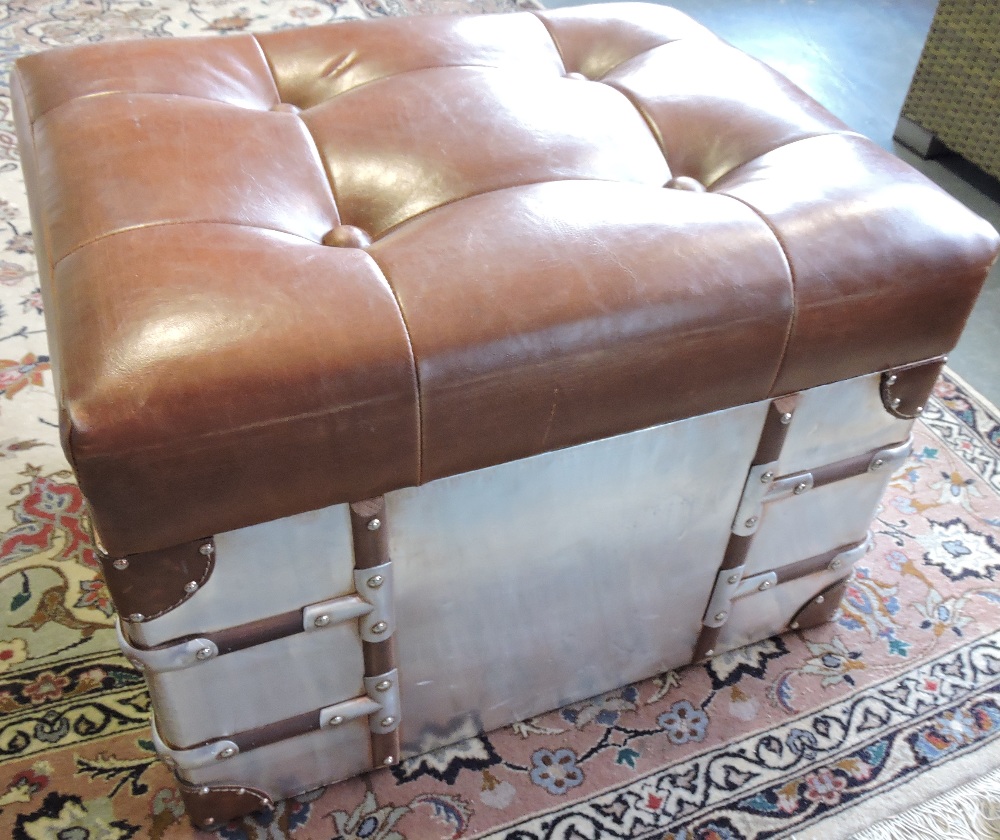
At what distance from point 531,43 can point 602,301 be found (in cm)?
49

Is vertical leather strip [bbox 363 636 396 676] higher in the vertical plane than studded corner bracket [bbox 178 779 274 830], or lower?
higher

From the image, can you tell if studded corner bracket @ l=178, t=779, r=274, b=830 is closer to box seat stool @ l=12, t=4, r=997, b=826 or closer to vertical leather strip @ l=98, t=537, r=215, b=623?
box seat stool @ l=12, t=4, r=997, b=826

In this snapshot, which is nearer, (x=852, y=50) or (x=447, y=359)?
(x=447, y=359)

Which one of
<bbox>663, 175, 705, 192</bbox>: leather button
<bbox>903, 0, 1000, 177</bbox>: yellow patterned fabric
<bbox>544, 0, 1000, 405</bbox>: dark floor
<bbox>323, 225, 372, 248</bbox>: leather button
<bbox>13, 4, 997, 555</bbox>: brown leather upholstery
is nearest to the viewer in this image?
<bbox>13, 4, 997, 555</bbox>: brown leather upholstery

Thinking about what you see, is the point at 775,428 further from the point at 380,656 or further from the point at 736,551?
the point at 380,656

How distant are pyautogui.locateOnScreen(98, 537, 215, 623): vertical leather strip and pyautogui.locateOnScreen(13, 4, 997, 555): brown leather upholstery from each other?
26mm

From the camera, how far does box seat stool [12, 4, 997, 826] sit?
64 cm

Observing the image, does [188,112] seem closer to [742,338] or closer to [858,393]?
[742,338]

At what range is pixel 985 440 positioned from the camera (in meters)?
1.37

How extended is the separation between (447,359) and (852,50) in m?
2.11

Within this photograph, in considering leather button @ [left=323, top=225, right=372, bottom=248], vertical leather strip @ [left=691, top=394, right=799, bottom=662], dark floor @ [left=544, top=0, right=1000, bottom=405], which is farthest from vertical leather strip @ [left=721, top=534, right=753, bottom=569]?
dark floor @ [left=544, top=0, right=1000, bottom=405]

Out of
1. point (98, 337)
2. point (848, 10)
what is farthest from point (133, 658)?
point (848, 10)

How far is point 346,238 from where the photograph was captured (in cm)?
78

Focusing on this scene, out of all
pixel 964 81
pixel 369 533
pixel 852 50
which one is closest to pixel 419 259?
pixel 369 533
